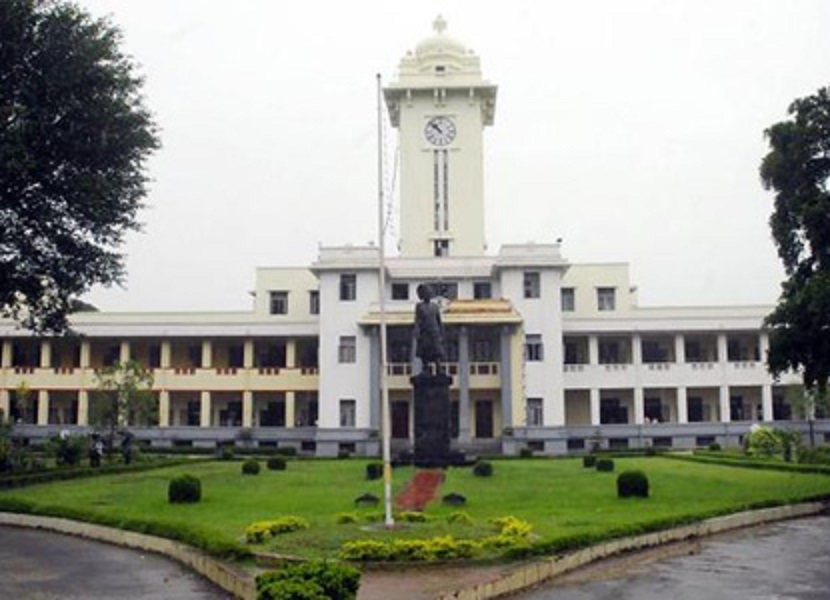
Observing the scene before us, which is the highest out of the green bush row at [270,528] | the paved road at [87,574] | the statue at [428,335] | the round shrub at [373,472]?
the statue at [428,335]

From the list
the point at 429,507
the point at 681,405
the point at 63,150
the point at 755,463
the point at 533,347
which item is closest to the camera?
the point at 429,507

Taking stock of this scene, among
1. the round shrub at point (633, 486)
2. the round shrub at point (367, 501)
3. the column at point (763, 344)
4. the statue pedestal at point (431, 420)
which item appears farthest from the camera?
the column at point (763, 344)

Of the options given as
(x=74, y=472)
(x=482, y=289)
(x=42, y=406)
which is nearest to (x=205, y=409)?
(x=42, y=406)

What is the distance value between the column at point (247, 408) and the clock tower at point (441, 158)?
11.8 m

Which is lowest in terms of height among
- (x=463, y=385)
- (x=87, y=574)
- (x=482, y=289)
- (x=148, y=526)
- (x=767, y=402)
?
(x=87, y=574)

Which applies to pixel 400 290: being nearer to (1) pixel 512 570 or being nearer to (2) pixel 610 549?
(2) pixel 610 549

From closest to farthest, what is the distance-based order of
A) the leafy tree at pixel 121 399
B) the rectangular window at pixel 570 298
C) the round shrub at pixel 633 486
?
the round shrub at pixel 633 486, the leafy tree at pixel 121 399, the rectangular window at pixel 570 298

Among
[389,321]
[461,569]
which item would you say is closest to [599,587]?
[461,569]

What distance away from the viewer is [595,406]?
49.7m

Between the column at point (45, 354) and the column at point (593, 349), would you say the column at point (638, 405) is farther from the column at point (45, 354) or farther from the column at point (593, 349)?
the column at point (45, 354)

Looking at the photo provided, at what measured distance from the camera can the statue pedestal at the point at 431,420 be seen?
29656 mm

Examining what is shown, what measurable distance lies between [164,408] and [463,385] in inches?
627

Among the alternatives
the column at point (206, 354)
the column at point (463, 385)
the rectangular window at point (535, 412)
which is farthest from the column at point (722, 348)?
the column at point (206, 354)

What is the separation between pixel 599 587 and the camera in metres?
12.7
